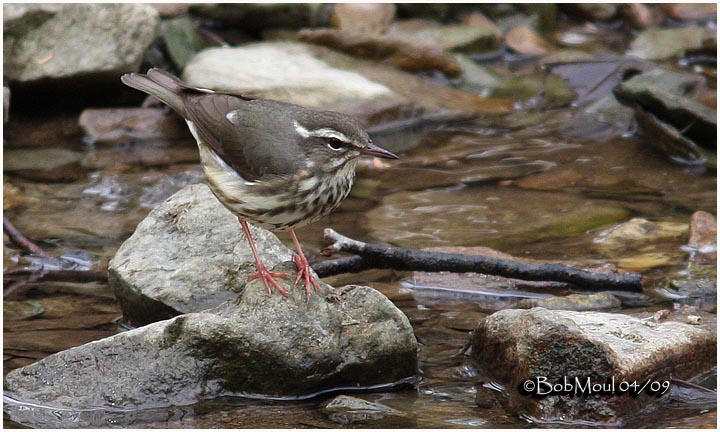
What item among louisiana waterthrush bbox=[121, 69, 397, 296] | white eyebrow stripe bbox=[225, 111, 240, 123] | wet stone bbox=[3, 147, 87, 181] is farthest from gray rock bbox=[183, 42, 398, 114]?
louisiana waterthrush bbox=[121, 69, 397, 296]

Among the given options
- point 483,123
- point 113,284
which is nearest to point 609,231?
point 483,123

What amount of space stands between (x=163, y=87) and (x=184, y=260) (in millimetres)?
1225

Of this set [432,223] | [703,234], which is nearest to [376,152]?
[432,223]

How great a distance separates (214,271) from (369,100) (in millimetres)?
5102

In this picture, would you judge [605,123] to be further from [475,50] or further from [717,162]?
[475,50]

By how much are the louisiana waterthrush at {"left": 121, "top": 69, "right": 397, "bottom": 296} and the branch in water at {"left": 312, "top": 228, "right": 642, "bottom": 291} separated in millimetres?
1006

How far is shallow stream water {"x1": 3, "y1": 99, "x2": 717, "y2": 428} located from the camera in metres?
5.77

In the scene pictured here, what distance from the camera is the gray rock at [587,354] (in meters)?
5.54

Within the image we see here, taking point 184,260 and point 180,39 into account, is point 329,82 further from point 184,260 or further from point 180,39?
point 184,260

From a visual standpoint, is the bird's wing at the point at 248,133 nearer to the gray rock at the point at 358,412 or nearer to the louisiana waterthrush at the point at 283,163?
the louisiana waterthrush at the point at 283,163

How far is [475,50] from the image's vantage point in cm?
1386

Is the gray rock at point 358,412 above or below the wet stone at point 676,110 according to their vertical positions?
below

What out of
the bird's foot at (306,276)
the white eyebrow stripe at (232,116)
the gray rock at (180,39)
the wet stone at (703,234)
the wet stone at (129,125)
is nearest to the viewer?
the bird's foot at (306,276)

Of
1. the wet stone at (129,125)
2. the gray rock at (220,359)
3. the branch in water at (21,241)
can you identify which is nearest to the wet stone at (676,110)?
the wet stone at (129,125)
